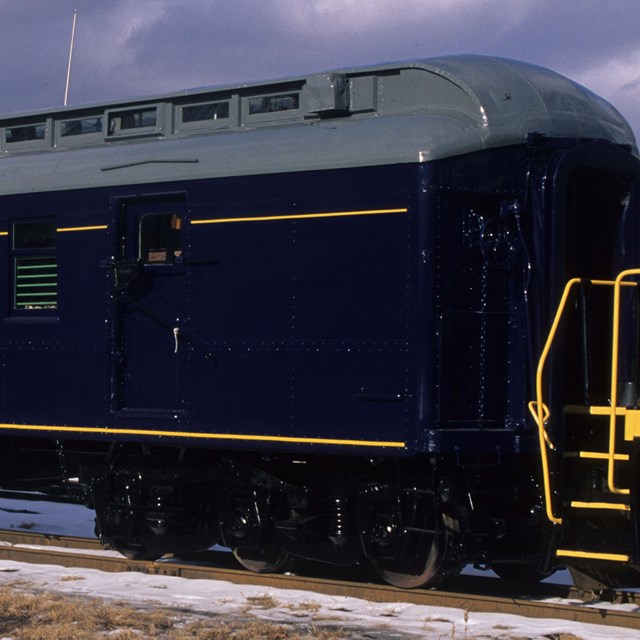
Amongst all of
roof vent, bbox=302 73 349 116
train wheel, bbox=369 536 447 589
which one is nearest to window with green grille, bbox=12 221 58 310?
roof vent, bbox=302 73 349 116

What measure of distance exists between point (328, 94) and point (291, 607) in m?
4.01

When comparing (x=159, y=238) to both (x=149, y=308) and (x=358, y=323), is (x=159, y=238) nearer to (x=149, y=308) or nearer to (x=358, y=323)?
(x=149, y=308)

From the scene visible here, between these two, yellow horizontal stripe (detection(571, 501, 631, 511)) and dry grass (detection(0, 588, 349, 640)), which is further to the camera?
yellow horizontal stripe (detection(571, 501, 631, 511))

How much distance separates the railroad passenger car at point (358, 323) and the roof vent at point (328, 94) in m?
0.03

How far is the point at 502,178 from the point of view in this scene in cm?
990

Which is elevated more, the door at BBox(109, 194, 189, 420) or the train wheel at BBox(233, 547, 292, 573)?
the door at BBox(109, 194, 189, 420)

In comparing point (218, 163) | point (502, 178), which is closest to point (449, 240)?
point (502, 178)

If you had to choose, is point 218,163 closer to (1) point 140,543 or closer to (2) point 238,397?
(2) point 238,397

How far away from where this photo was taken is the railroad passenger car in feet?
31.7

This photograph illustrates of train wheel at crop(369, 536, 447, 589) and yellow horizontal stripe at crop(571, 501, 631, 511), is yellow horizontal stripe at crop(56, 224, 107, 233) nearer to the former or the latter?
train wheel at crop(369, 536, 447, 589)

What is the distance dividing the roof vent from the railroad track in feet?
12.1

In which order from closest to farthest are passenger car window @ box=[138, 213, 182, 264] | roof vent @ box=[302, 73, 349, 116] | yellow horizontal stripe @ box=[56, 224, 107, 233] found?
roof vent @ box=[302, 73, 349, 116], passenger car window @ box=[138, 213, 182, 264], yellow horizontal stripe @ box=[56, 224, 107, 233]

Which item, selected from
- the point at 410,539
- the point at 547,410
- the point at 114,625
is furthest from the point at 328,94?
the point at 114,625

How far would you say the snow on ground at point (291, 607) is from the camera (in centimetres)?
860
